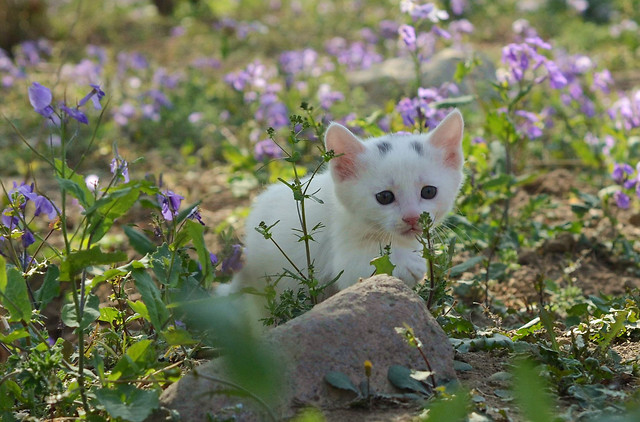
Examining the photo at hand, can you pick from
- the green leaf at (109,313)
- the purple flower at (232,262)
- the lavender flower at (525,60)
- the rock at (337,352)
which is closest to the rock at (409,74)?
the lavender flower at (525,60)

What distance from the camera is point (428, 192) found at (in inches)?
141

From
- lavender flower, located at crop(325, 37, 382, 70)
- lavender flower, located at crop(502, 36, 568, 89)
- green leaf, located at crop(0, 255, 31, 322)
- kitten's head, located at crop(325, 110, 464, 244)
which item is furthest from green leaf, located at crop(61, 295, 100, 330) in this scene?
lavender flower, located at crop(325, 37, 382, 70)

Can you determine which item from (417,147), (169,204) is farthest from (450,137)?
(169,204)

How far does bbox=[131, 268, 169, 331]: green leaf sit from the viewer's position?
260cm

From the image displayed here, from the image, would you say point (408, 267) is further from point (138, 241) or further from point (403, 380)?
point (138, 241)

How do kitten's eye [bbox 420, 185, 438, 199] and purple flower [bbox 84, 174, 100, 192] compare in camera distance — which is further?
kitten's eye [bbox 420, 185, 438, 199]

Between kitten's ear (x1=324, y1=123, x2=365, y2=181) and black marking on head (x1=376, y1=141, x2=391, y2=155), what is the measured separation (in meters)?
0.09

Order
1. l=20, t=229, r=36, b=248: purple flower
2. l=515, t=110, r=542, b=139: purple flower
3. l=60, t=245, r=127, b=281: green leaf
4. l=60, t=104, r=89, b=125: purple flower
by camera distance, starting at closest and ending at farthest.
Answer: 1. l=60, t=245, r=127, b=281: green leaf
2. l=60, t=104, r=89, b=125: purple flower
3. l=20, t=229, r=36, b=248: purple flower
4. l=515, t=110, r=542, b=139: purple flower

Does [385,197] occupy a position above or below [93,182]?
above

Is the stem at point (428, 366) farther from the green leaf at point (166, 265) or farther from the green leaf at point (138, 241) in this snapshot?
the green leaf at point (138, 241)

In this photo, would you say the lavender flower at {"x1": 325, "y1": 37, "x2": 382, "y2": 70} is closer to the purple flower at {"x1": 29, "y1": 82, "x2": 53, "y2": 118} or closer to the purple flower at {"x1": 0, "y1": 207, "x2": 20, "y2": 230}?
the purple flower at {"x1": 0, "y1": 207, "x2": 20, "y2": 230}

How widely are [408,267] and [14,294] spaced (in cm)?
164

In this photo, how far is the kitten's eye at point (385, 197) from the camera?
11.7ft

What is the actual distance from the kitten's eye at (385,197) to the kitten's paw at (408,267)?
23cm
